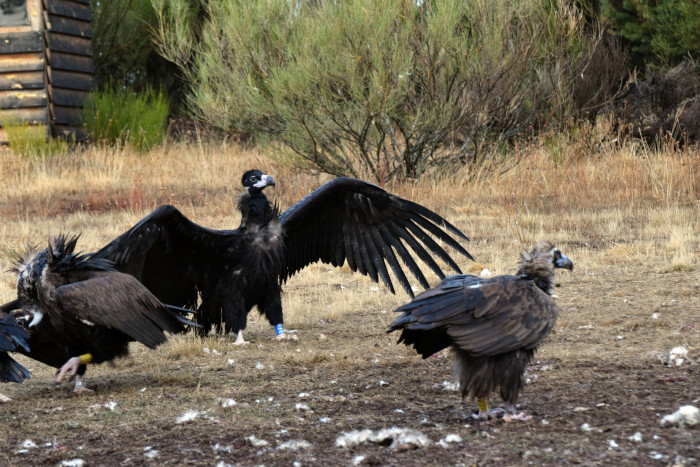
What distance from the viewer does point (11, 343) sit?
15.4 ft

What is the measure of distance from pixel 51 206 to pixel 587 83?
30.4ft

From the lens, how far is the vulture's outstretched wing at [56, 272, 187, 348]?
4.93 meters

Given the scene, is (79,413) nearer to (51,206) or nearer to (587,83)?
(51,206)

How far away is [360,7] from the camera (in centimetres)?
1127

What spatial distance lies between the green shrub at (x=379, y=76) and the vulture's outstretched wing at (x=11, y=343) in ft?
23.3

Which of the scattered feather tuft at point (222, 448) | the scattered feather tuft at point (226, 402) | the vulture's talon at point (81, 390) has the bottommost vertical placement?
the vulture's talon at point (81, 390)

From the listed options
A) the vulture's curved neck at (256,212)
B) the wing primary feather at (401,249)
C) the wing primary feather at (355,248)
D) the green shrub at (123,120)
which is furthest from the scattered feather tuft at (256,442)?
the green shrub at (123,120)

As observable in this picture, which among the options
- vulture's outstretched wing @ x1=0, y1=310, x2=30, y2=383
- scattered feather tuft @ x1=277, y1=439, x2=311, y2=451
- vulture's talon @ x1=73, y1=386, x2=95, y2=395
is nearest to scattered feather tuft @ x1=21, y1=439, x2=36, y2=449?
vulture's outstretched wing @ x1=0, y1=310, x2=30, y2=383

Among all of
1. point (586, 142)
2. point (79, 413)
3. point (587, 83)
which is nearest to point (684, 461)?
point (79, 413)

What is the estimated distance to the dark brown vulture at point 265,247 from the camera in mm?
6512

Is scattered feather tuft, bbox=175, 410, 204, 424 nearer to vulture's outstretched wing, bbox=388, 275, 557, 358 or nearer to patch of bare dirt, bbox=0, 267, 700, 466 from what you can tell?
patch of bare dirt, bbox=0, 267, 700, 466

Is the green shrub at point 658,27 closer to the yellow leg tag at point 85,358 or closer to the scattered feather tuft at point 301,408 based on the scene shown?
the scattered feather tuft at point 301,408

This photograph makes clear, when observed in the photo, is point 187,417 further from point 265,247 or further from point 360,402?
point 265,247

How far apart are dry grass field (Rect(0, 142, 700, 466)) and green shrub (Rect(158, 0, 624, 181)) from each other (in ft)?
5.40
